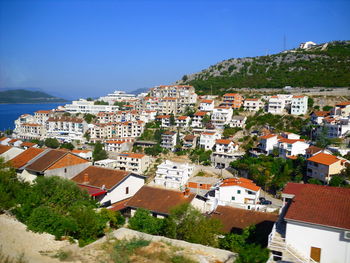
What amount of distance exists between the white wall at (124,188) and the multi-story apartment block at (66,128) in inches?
1175

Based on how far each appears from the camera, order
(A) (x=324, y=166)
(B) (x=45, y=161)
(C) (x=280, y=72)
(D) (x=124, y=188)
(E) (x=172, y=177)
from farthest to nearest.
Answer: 1. (C) (x=280, y=72)
2. (E) (x=172, y=177)
3. (A) (x=324, y=166)
4. (B) (x=45, y=161)
5. (D) (x=124, y=188)

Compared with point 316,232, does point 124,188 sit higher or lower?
lower

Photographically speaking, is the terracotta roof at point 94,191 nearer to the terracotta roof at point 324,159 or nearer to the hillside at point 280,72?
the terracotta roof at point 324,159

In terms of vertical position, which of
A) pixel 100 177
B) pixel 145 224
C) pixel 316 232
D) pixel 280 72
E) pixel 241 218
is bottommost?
pixel 241 218

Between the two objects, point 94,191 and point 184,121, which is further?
point 184,121

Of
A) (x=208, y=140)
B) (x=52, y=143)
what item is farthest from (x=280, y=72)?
(x=52, y=143)

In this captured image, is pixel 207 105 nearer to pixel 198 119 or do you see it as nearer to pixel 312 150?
pixel 198 119

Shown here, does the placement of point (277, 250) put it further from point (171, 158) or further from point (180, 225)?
point (171, 158)

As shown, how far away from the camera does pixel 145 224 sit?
11023 millimetres

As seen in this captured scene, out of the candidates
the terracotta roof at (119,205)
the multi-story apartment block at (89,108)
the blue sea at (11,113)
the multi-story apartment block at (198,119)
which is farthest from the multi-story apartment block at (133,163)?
the blue sea at (11,113)

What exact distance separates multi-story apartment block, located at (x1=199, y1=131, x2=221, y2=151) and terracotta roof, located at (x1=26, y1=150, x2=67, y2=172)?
21.2 meters

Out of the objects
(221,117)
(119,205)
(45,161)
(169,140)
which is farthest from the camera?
(221,117)

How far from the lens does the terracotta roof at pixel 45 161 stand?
15.4 meters

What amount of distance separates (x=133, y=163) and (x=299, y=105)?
2282cm
